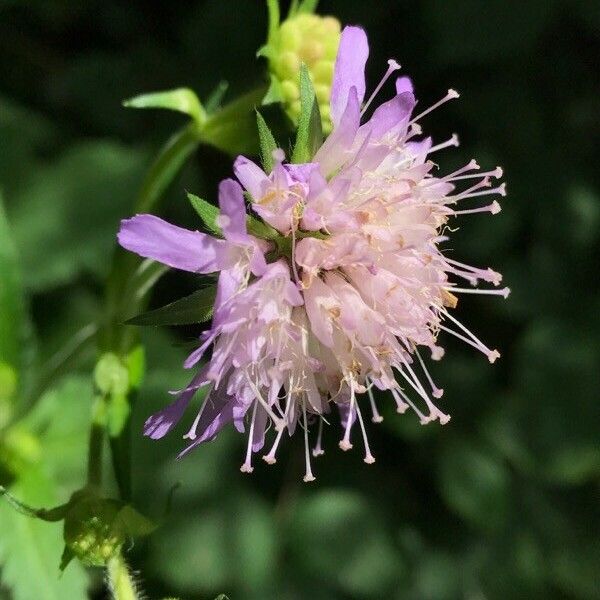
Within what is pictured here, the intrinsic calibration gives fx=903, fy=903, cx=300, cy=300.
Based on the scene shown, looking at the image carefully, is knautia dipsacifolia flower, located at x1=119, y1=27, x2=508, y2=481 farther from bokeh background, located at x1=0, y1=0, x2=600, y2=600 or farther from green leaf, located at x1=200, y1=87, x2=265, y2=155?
bokeh background, located at x1=0, y1=0, x2=600, y2=600

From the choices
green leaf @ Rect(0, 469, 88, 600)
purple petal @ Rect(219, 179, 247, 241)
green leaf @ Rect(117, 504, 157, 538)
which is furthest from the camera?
green leaf @ Rect(0, 469, 88, 600)

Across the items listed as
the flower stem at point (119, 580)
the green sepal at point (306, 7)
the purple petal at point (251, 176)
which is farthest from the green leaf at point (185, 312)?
the green sepal at point (306, 7)

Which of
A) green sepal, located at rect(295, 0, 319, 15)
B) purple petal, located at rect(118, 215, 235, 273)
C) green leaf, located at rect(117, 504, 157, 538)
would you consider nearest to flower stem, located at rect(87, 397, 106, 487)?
green leaf, located at rect(117, 504, 157, 538)

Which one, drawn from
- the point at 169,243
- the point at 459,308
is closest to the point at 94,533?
the point at 169,243

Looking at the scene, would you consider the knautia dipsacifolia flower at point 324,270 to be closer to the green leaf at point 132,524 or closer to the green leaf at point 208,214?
the green leaf at point 208,214

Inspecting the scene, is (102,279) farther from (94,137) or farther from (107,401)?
(107,401)

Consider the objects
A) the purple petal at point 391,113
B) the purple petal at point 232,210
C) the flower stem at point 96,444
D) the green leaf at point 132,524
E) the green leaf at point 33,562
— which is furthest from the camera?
the green leaf at point 33,562

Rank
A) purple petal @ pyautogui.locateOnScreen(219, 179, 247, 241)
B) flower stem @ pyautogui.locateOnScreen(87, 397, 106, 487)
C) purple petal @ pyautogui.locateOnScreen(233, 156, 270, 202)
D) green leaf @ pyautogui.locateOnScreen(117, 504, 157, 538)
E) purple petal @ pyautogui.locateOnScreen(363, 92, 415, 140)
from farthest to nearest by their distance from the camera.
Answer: flower stem @ pyautogui.locateOnScreen(87, 397, 106, 487), green leaf @ pyautogui.locateOnScreen(117, 504, 157, 538), purple petal @ pyautogui.locateOnScreen(363, 92, 415, 140), purple petal @ pyautogui.locateOnScreen(233, 156, 270, 202), purple petal @ pyautogui.locateOnScreen(219, 179, 247, 241)
